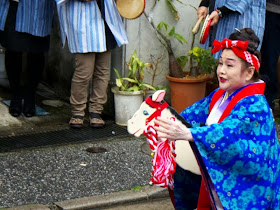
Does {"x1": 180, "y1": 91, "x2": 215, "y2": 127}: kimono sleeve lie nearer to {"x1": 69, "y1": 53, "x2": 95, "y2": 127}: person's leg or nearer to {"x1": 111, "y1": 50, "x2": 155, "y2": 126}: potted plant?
{"x1": 69, "y1": 53, "x2": 95, "y2": 127}: person's leg

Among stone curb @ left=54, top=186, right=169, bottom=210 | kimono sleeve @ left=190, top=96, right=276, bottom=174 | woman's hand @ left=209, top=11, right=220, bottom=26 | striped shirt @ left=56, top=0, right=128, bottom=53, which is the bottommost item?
stone curb @ left=54, top=186, right=169, bottom=210

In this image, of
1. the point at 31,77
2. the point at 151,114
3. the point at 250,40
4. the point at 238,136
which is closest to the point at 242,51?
the point at 250,40

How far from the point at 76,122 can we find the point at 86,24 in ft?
3.45

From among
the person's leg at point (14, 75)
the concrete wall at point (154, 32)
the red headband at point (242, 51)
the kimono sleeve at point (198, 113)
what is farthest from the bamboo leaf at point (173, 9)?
the red headband at point (242, 51)

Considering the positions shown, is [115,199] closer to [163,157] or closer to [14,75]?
[163,157]

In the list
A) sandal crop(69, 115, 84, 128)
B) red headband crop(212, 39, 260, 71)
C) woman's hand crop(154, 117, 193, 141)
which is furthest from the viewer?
sandal crop(69, 115, 84, 128)

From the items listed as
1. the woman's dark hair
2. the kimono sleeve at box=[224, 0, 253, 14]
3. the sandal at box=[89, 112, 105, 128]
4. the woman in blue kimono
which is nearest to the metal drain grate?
the sandal at box=[89, 112, 105, 128]

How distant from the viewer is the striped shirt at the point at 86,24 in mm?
5820

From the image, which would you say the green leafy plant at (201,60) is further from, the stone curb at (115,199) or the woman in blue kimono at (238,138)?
the woman in blue kimono at (238,138)

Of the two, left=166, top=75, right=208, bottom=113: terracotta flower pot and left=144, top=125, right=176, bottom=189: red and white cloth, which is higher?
left=144, top=125, right=176, bottom=189: red and white cloth

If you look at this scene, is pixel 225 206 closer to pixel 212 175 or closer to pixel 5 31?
pixel 212 175

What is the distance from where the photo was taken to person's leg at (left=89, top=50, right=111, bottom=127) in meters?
6.21

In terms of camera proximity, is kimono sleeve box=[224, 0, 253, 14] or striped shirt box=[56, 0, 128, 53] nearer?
kimono sleeve box=[224, 0, 253, 14]

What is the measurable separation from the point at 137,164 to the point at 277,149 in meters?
1.98
